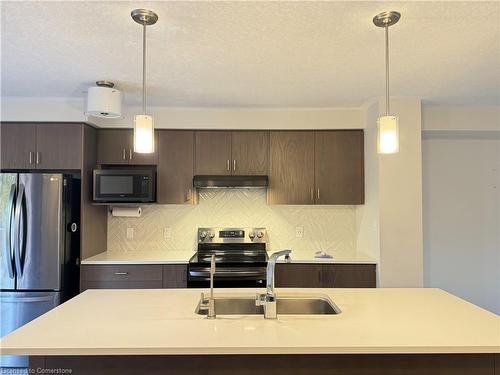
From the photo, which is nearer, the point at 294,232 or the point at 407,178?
the point at 407,178

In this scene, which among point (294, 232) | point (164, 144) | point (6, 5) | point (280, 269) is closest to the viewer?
point (6, 5)

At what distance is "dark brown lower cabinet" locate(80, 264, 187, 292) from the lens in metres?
3.05

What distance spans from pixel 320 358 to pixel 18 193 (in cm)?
269

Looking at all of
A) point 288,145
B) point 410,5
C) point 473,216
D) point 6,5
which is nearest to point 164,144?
point 288,145

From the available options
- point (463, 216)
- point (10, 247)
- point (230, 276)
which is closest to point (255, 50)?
Answer: point (230, 276)

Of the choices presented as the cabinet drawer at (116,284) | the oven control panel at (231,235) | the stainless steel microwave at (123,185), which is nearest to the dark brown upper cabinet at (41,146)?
the stainless steel microwave at (123,185)

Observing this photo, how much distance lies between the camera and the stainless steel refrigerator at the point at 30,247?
280 cm

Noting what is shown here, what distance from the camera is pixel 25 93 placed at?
297cm

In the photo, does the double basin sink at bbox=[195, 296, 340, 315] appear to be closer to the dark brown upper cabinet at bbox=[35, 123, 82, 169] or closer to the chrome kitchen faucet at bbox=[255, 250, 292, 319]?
the chrome kitchen faucet at bbox=[255, 250, 292, 319]

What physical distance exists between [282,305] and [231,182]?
1.56 metres

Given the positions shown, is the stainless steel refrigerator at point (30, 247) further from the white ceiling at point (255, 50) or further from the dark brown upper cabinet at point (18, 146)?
the white ceiling at point (255, 50)

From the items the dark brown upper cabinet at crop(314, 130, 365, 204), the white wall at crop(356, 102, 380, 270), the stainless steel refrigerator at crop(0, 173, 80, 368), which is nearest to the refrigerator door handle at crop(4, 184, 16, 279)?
the stainless steel refrigerator at crop(0, 173, 80, 368)

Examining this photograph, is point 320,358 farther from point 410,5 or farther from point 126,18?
point 126,18

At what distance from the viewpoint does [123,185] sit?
3.20 m
